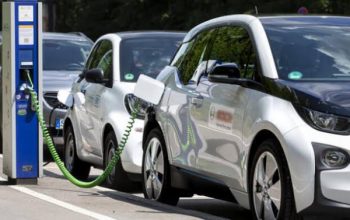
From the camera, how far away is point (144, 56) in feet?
41.9

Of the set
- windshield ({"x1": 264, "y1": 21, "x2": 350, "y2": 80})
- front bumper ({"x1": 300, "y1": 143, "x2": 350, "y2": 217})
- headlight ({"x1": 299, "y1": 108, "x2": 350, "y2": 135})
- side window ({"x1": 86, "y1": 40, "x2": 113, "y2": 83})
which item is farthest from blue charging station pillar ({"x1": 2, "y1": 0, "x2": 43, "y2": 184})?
front bumper ({"x1": 300, "y1": 143, "x2": 350, "y2": 217})

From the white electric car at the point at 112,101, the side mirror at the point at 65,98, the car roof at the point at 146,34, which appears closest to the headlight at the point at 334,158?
the white electric car at the point at 112,101

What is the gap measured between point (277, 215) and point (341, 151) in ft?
2.56

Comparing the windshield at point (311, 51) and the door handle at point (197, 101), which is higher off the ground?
the windshield at point (311, 51)

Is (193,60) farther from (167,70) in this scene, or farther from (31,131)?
(31,131)

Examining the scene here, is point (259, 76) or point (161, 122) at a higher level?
point (259, 76)

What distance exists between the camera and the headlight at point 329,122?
24.8 feet

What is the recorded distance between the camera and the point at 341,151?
7480 millimetres

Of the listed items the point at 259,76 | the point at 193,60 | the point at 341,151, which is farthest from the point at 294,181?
the point at 193,60

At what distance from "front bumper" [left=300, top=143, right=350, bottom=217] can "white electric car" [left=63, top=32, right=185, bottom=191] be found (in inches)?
158

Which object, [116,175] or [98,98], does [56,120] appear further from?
[116,175]

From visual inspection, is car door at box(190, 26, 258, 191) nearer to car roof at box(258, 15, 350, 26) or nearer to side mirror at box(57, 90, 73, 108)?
car roof at box(258, 15, 350, 26)

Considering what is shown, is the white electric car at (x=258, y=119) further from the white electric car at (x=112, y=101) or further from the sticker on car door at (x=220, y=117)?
the white electric car at (x=112, y=101)

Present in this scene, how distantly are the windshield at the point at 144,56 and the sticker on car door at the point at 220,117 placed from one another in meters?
3.41
